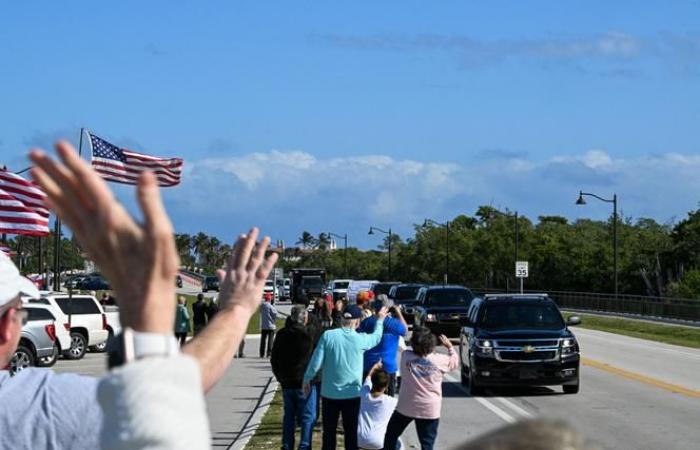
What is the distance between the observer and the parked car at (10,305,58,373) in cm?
2878

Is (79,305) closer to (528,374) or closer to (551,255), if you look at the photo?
(528,374)

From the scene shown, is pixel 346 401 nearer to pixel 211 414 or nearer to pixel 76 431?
pixel 211 414

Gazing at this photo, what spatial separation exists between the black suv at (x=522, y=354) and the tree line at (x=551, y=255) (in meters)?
37.9

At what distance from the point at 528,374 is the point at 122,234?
2007cm

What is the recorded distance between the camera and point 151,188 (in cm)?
191

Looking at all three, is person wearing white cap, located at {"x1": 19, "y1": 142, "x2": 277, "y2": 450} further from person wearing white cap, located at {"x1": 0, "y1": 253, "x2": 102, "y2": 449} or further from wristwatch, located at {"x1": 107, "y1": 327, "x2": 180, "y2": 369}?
person wearing white cap, located at {"x1": 0, "y1": 253, "x2": 102, "y2": 449}

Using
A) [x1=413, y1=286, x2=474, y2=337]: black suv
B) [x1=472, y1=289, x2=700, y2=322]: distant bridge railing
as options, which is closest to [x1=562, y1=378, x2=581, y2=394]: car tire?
[x1=413, y1=286, x2=474, y2=337]: black suv

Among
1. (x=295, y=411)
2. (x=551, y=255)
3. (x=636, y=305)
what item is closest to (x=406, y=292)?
(x=636, y=305)

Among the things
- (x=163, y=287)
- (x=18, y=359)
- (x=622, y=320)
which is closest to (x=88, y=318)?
(x=18, y=359)

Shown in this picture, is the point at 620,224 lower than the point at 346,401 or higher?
higher

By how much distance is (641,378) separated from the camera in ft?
83.4

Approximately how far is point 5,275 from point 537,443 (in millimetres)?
1767

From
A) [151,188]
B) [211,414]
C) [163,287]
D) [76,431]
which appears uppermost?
[151,188]

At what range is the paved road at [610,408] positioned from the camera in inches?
641
